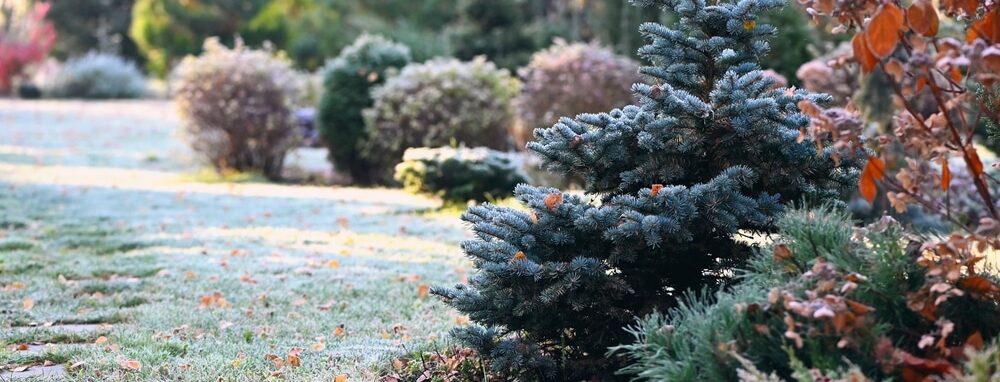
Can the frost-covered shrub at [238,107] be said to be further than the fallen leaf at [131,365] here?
Yes

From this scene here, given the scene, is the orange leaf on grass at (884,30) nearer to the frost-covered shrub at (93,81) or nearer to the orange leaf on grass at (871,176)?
the orange leaf on grass at (871,176)

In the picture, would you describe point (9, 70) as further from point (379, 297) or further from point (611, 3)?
point (379, 297)

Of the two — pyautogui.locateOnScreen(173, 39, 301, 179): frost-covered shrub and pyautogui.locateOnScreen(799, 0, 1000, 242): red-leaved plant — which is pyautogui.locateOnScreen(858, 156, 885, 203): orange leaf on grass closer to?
pyautogui.locateOnScreen(799, 0, 1000, 242): red-leaved plant

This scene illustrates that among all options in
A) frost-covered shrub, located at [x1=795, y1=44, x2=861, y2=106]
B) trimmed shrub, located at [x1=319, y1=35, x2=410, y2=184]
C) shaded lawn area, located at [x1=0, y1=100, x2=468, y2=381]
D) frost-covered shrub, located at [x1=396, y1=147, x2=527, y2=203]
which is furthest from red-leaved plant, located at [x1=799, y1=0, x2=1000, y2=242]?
trimmed shrub, located at [x1=319, y1=35, x2=410, y2=184]

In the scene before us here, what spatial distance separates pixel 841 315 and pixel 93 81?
93.3 feet

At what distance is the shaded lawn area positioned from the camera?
399 cm

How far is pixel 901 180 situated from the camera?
2523 mm

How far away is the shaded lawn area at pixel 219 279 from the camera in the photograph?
399 centimetres

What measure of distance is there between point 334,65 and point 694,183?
10333mm

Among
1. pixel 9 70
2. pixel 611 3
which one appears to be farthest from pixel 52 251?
pixel 9 70

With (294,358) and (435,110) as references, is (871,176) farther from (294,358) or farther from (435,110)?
(435,110)

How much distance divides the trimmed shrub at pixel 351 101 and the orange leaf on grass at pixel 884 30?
35.4ft

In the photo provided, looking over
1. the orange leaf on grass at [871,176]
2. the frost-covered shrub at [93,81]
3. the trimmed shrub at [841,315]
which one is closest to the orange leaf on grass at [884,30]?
the orange leaf on grass at [871,176]

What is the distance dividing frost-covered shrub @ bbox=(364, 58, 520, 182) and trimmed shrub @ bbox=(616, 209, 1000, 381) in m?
9.49
